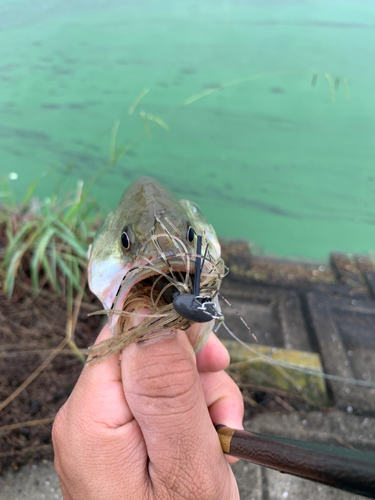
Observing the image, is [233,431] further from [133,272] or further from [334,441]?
[334,441]

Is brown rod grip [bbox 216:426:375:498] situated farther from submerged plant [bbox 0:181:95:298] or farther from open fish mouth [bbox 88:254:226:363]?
submerged plant [bbox 0:181:95:298]

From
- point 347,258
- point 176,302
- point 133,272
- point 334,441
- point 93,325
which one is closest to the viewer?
point 176,302

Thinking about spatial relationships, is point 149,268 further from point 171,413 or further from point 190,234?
point 171,413

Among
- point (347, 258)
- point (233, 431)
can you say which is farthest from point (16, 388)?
point (347, 258)

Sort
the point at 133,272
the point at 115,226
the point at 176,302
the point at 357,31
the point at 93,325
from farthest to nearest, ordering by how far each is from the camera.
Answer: the point at 357,31 < the point at 93,325 < the point at 115,226 < the point at 133,272 < the point at 176,302

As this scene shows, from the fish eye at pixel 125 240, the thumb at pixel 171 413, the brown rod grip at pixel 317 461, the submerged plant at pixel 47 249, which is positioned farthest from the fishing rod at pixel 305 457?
the submerged plant at pixel 47 249

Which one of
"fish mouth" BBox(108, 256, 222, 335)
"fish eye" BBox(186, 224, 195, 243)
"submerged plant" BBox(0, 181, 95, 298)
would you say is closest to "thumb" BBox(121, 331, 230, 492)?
"fish mouth" BBox(108, 256, 222, 335)

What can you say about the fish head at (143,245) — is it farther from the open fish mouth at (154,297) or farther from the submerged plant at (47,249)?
the submerged plant at (47,249)
